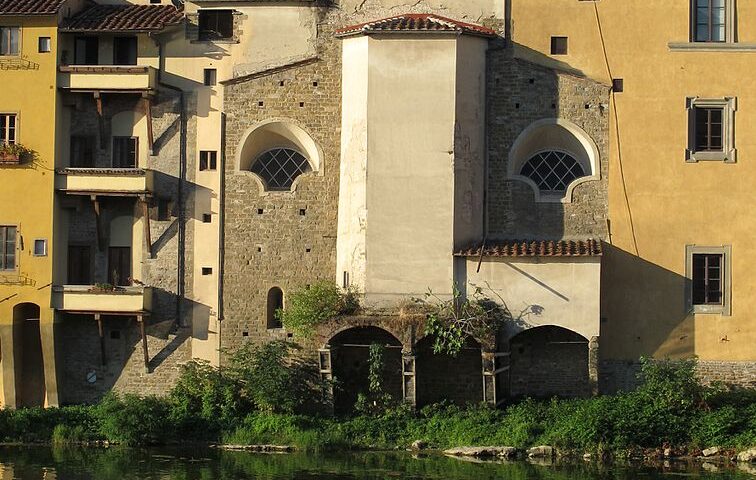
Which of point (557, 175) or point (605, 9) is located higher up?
point (605, 9)

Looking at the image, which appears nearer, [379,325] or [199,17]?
[379,325]

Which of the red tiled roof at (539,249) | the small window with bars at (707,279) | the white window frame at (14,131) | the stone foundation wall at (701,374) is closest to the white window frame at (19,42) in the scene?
the white window frame at (14,131)

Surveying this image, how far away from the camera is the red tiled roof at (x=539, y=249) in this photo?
148 ft

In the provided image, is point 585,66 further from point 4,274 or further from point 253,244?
point 4,274

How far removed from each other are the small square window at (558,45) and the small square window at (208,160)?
350 inches

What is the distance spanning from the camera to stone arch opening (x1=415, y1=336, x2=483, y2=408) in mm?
46281

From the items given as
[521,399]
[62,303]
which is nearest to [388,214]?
[521,399]

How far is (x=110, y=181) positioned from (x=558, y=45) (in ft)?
38.3

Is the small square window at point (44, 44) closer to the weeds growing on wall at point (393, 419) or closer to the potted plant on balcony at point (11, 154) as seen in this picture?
the potted plant on balcony at point (11, 154)

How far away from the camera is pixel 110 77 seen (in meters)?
47.4

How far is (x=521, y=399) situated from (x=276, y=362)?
5983 mm

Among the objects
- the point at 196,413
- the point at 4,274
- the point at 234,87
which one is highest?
the point at 234,87

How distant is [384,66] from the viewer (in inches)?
1812

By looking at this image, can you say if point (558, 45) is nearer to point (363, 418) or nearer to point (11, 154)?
point (363, 418)
